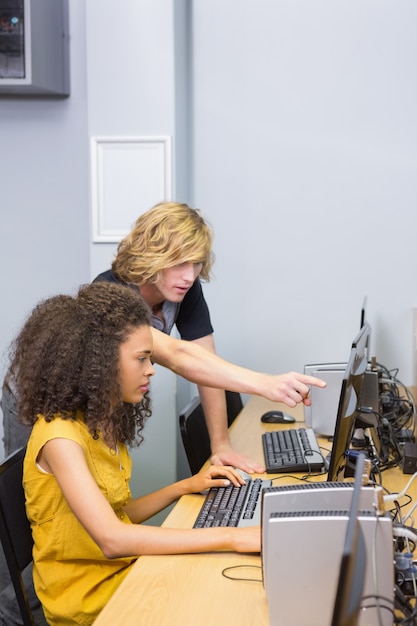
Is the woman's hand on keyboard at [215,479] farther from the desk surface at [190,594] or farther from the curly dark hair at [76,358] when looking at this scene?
the desk surface at [190,594]

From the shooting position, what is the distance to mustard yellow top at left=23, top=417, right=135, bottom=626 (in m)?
1.55

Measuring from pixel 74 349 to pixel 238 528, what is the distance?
48cm

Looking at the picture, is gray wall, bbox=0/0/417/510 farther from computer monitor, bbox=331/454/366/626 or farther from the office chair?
computer monitor, bbox=331/454/366/626

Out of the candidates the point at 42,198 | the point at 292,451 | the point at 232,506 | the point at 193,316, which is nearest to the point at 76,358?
the point at 232,506

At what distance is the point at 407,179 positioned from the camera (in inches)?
127

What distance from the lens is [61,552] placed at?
5.17 ft

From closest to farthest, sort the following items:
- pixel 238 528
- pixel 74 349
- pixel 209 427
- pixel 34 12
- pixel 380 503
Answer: pixel 380 503 → pixel 238 528 → pixel 74 349 → pixel 209 427 → pixel 34 12

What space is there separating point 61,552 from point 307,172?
Answer: 2097 millimetres

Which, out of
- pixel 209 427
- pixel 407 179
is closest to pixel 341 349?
pixel 407 179

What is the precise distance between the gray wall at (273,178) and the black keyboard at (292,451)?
79 cm

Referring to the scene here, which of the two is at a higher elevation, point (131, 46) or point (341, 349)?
point (131, 46)

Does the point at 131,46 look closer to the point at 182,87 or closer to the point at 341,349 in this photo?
the point at 182,87

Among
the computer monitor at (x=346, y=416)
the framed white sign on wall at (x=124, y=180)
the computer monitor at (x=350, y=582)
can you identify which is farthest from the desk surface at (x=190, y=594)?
the framed white sign on wall at (x=124, y=180)

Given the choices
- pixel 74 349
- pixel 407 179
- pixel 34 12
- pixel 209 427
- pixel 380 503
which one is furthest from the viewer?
pixel 407 179
